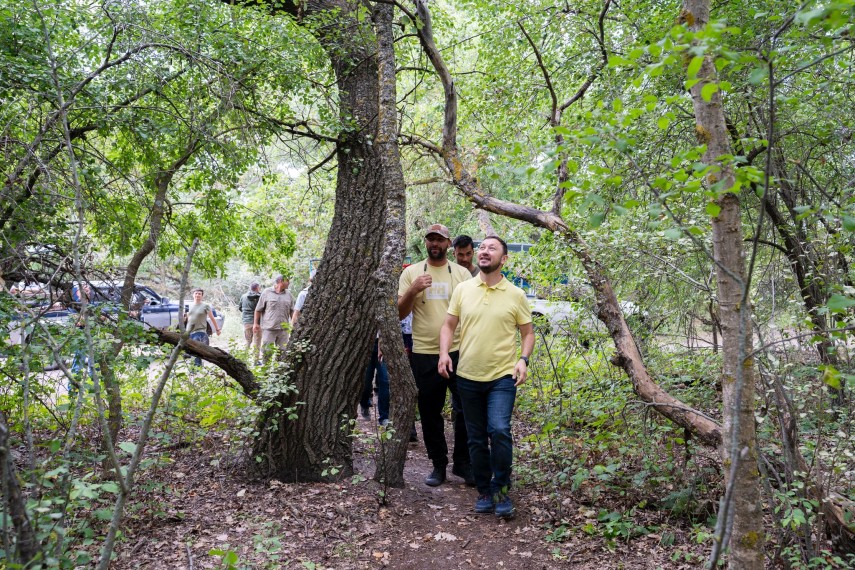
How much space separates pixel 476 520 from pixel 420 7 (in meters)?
4.20

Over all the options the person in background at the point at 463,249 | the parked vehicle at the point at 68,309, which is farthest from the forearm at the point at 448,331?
the parked vehicle at the point at 68,309

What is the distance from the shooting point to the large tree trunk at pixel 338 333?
4.86 meters

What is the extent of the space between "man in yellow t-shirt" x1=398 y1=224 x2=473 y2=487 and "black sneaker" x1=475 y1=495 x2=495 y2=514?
23.9 inches

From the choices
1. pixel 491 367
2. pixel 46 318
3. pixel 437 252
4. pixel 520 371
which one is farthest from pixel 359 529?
pixel 46 318

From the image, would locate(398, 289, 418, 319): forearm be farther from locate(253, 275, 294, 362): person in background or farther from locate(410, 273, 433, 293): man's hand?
locate(253, 275, 294, 362): person in background

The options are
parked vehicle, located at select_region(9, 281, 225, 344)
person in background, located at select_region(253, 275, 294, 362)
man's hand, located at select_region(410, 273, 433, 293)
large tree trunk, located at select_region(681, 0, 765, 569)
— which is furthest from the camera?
person in background, located at select_region(253, 275, 294, 362)

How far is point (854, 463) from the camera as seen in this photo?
3795 millimetres

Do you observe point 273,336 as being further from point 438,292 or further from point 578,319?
point 578,319

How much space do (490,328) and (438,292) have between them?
898 millimetres

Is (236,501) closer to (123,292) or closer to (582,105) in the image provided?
(123,292)

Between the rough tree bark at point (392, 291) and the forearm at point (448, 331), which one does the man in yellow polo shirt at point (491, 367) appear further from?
the rough tree bark at point (392, 291)

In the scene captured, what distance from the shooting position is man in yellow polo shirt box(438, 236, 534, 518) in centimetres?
421

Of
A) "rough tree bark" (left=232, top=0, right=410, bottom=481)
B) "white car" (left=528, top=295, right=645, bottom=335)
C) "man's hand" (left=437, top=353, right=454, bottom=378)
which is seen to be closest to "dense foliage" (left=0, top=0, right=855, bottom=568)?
"white car" (left=528, top=295, right=645, bottom=335)

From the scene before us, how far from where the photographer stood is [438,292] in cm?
508
